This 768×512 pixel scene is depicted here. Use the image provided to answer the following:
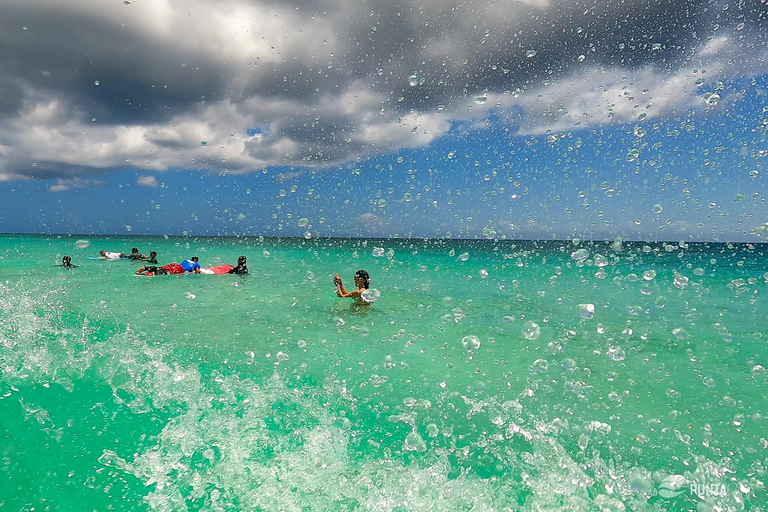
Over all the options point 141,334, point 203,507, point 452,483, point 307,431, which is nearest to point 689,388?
point 452,483

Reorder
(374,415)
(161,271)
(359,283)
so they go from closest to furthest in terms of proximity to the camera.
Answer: (374,415)
(359,283)
(161,271)

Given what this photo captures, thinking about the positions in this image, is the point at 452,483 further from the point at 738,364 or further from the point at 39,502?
the point at 738,364

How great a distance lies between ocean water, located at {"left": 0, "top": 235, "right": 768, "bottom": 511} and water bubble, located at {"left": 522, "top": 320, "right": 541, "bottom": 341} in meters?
0.13

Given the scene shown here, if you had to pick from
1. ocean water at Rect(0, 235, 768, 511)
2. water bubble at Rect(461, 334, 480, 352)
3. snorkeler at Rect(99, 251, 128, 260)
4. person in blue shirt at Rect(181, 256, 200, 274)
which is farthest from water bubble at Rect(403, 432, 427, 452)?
snorkeler at Rect(99, 251, 128, 260)

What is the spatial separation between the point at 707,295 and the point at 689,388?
53.9 ft

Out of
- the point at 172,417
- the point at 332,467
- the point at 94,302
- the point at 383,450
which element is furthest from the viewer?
the point at 94,302

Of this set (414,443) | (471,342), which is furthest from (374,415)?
(471,342)

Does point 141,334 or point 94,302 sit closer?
point 141,334

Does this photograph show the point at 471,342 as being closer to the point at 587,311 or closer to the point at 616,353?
the point at 616,353

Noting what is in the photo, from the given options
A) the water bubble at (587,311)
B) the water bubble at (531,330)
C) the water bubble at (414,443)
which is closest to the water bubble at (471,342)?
the water bubble at (531,330)

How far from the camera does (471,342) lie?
31.9 ft

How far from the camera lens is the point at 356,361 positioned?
8219mm

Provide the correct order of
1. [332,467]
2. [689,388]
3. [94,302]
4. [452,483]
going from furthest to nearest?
[94,302] < [689,388] < [332,467] < [452,483]

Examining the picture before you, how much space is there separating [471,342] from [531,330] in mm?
2453
